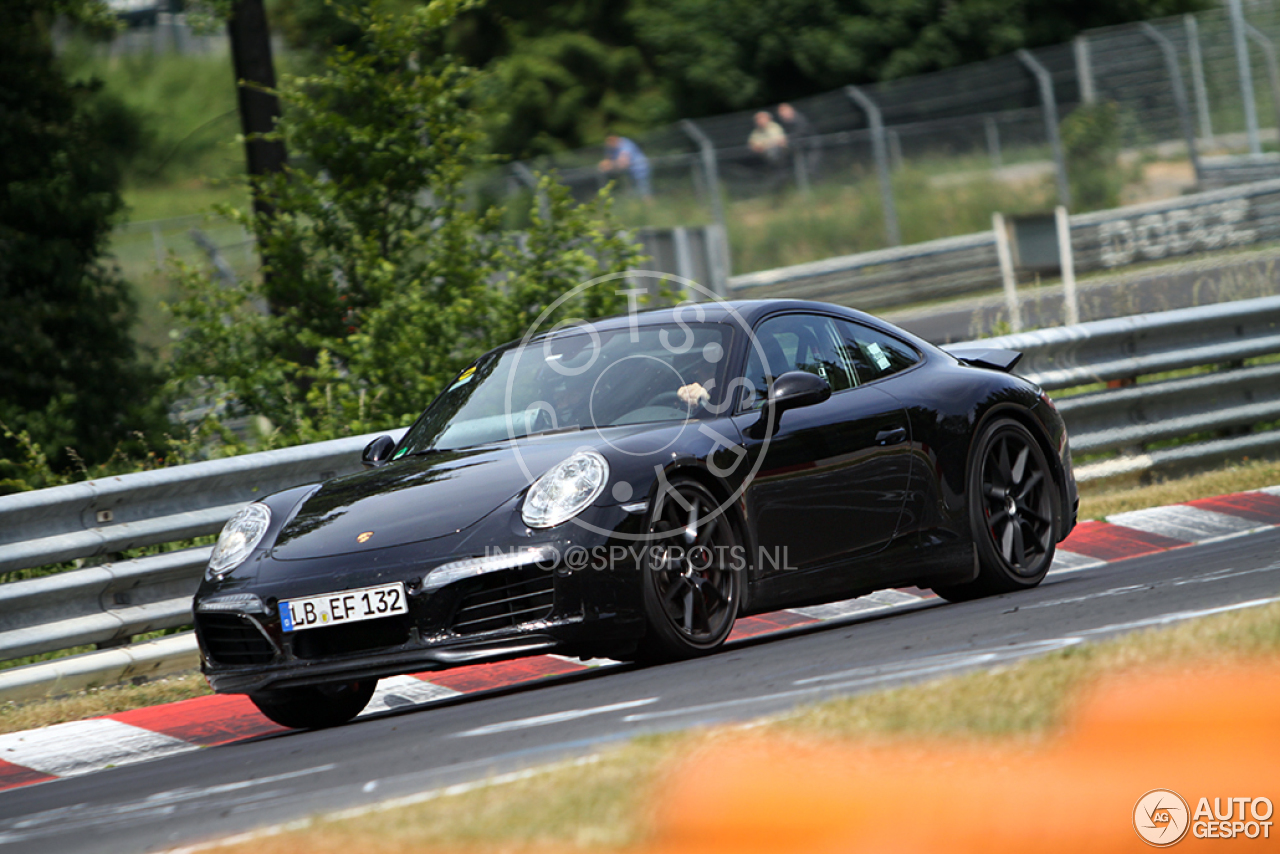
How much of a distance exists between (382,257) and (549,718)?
22.8 feet

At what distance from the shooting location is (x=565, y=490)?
5.80m

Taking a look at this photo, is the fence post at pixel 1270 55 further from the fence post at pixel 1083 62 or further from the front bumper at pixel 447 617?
the front bumper at pixel 447 617

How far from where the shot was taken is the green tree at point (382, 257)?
35.4ft

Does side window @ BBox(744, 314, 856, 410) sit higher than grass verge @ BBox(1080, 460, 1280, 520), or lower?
higher

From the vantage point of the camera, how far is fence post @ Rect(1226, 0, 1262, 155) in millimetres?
25703

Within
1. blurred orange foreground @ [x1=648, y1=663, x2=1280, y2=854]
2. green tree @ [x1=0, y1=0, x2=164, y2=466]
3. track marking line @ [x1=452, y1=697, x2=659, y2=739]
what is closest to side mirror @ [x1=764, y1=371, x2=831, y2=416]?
track marking line @ [x1=452, y1=697, x2=659, y2=739]

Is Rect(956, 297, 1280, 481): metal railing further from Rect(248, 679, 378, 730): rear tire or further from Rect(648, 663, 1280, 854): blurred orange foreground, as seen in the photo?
Rect(648, 663, 1280, 854): blurred orange foreground

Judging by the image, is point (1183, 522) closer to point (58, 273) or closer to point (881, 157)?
point (58, 273)

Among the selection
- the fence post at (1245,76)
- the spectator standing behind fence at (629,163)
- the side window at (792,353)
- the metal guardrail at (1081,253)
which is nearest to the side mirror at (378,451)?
the side window at (792,353)

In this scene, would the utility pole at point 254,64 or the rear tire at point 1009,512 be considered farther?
the utility pole at point 254,64

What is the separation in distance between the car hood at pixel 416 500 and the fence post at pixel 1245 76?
22414mm

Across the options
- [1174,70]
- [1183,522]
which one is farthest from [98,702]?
[1174,70]

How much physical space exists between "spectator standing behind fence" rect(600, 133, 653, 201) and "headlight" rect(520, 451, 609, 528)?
53.8 feet

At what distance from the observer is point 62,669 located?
22.9ft
